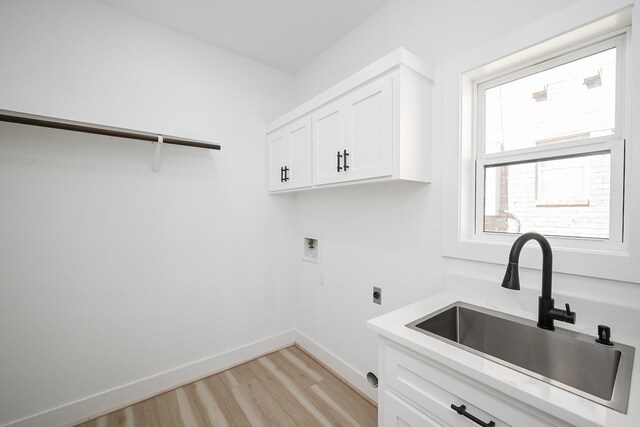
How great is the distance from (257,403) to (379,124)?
6.74 ft

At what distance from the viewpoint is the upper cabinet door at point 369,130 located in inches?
Answer: 56.4

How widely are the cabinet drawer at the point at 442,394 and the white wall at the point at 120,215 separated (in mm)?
1744

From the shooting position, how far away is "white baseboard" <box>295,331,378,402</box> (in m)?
2.00

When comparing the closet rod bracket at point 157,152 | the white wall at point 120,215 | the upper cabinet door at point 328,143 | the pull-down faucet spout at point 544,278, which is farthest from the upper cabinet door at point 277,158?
the pull-down faucet spout at point 544,278

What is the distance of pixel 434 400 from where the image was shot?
957 millimetres

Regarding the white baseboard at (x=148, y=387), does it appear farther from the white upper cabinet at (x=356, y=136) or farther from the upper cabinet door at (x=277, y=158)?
the white upper cabinet at (x=356, y=136)

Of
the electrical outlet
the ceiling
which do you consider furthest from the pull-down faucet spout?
the ceiling

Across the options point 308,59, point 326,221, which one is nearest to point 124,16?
point 308,59

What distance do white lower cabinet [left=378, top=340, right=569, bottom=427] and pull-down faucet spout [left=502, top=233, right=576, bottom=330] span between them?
0.40m

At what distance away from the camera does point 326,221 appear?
2.40m

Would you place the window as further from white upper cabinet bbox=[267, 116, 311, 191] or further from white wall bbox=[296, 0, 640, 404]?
white upper cabinet bbox=[267, 116, 311, 191]

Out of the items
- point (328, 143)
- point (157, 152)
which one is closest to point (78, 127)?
point (157, 152)

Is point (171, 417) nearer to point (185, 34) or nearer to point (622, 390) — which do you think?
point (622, 390)

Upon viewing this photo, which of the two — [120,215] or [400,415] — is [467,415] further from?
[120,215]
